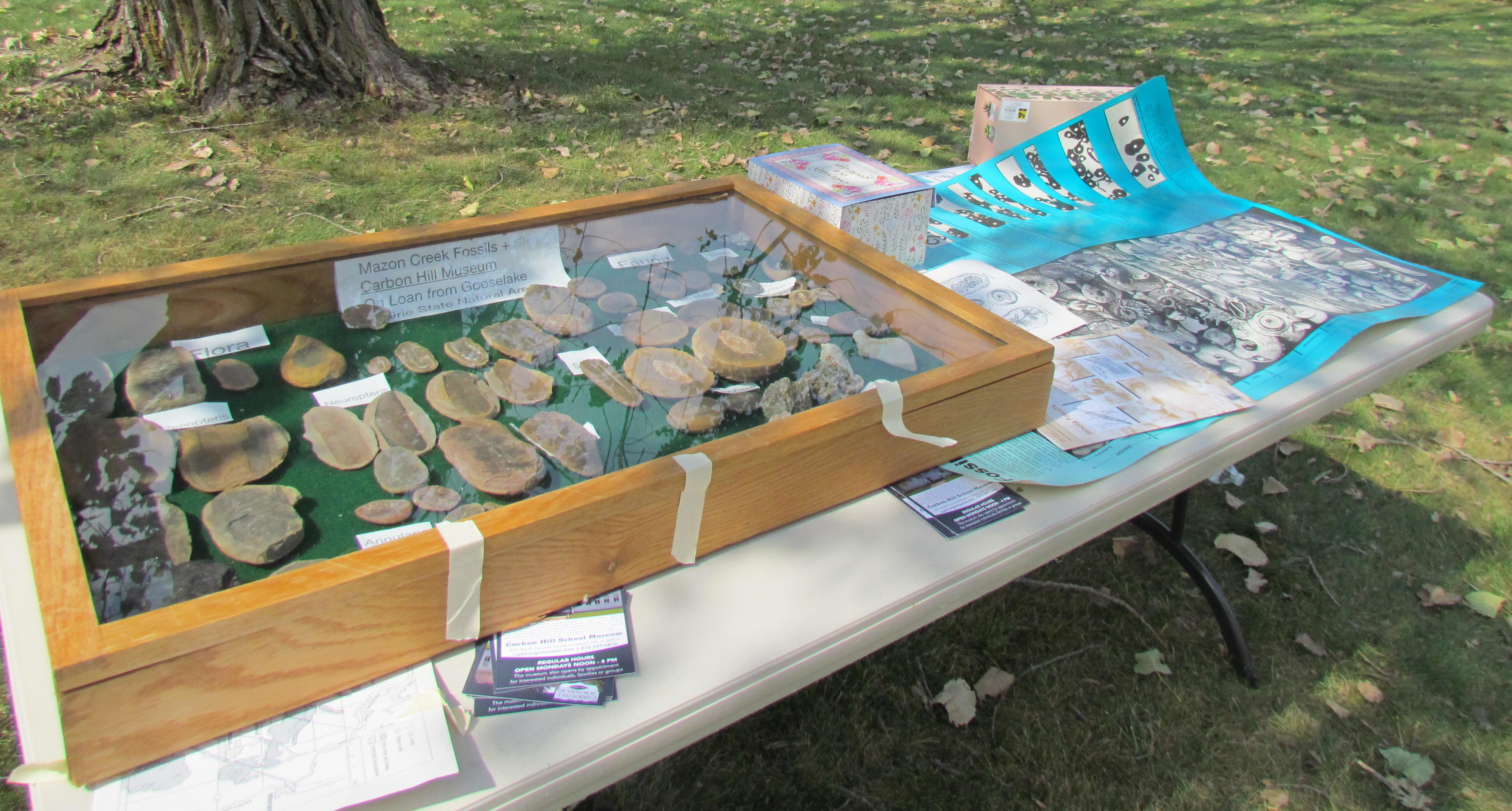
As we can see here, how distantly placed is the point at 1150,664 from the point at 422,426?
4.63 feet

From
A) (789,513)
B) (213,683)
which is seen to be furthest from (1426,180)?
(213,683)

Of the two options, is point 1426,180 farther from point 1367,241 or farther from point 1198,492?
point 1198,492

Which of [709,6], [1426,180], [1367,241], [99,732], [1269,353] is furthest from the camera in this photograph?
[709,6]

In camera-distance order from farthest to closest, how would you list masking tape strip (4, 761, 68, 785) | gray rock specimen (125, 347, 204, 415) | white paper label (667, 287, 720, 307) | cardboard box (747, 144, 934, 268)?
cardboard box (747, 144, 934, 268) < white paper label (667, 287, 720, 307) < gray rock specimen (125, 347, 204, 415) < masking tape strip (4, 761, 68, 785)

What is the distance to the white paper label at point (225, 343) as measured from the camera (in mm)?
1094

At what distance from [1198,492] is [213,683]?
2.14m

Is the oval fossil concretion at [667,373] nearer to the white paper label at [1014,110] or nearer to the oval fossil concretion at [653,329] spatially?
the oval fossil concretion at [653,329]

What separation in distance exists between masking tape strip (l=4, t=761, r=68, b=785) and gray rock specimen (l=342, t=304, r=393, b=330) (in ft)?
2.05

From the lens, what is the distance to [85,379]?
3.30ft

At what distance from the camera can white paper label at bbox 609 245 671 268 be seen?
1.34 metres

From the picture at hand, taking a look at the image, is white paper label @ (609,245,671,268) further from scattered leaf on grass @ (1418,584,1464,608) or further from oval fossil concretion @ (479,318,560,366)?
scattered leaf on grass @ (1418,584,1464,608)

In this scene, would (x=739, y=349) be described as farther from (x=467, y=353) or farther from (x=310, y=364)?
(x=310, y=364)

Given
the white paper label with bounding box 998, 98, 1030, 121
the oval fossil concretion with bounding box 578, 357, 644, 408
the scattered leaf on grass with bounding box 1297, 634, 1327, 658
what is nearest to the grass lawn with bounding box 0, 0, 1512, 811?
the scattered leaf on grass with bounding box 1297, 634, 1327, 658

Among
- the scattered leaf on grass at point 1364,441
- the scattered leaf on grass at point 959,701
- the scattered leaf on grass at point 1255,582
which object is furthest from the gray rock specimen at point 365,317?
the scattered leaf on grass at point 1364,441
